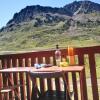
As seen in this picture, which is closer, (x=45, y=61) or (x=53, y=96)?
(x=53, y=96)

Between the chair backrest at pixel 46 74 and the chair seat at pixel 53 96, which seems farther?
the chair seat at pixel 53 96

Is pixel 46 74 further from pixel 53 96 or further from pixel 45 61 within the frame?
pixel 45 61

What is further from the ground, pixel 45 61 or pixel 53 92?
pixel 45 61

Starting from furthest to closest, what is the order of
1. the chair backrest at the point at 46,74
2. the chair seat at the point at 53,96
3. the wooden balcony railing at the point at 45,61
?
1. the wooden balcony railing at the point at 45,61
2. the chair seat at the point at 53,96
3. the chair backrest at the point at 46,74

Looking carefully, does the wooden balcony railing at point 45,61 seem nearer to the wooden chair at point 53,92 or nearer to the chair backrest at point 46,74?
the wooden chair at point 53,92

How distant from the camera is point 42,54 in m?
5.39

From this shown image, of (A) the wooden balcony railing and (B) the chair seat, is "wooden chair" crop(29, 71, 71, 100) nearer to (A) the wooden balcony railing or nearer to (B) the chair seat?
(B) the chair seat

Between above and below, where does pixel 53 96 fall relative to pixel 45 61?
below

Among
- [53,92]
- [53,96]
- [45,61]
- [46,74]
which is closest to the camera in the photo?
[46,74]

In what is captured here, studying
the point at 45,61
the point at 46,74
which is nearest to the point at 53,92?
the point at 46,74

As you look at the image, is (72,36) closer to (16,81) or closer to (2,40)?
(2,40)

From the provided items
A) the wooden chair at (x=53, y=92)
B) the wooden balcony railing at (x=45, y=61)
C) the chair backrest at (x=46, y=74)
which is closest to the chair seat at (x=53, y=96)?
the wooden chair at (x=53, y=92)

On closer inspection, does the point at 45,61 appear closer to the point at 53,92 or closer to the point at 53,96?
the point at 53,92

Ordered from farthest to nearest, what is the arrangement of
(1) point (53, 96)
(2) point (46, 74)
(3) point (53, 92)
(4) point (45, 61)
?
(4) point (45, 61), (3) point (53, 92), (1) point (53, 96), (2) point (46, 74)
